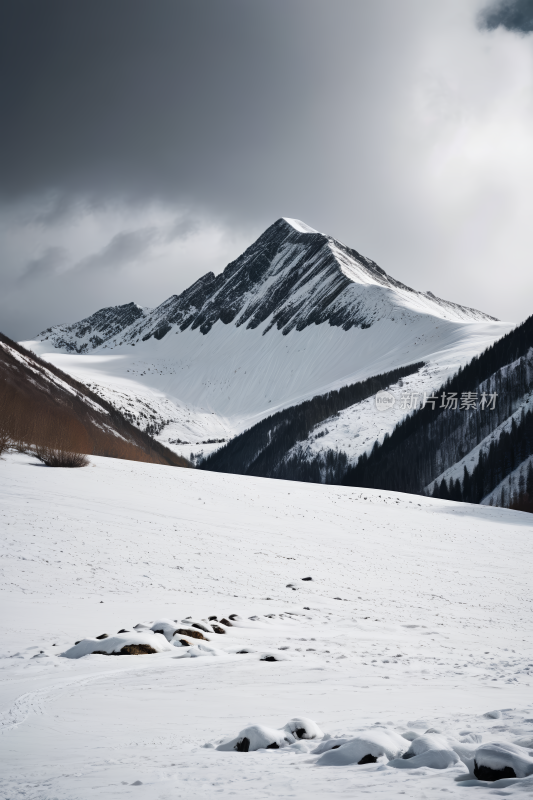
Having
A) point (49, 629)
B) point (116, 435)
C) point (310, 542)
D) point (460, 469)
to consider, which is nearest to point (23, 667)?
point (49, 629)

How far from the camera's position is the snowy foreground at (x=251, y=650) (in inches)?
193

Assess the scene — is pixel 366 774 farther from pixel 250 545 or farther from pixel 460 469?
pixel 460 469

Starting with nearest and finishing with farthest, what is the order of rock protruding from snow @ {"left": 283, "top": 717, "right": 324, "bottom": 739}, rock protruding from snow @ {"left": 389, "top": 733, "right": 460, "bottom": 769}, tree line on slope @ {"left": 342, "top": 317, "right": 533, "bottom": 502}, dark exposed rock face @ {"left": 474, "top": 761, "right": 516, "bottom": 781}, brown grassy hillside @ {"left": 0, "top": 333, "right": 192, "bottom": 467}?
dark exposed rock face @ {"left": 474, "top": 761, "right": 516, "bottom": 781} → rock protruding from snow @ {"left": 389, "top": 733, "right": 460, "bottom": 769} → rock protruding from snow @ {"left": 283, "top": 717, "right": 324, "bottom": 739} → brown grassy hillside @ {"left": 0, "top": 333, "right": 192, "bottom": 467} → tree line on slope @ {"left": 342, "top": 317, "right": 533, "bottom": 502}

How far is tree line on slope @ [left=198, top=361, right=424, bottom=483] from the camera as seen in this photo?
145m

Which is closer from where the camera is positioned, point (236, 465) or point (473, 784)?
point (473, 784)

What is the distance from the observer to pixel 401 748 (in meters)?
5.28

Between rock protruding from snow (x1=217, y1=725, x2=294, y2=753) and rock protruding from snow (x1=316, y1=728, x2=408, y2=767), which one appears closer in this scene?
rock protruding from snow (x1=316, y1=728, x2=408, y2=767)

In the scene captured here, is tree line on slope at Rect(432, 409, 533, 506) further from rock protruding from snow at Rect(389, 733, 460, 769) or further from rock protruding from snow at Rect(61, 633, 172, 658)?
rock protruding from snow at Rect(389, 733, 460, 769)

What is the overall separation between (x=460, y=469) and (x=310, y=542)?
9412 cm

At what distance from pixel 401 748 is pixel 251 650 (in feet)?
22.6

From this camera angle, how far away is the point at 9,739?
5.99 metres

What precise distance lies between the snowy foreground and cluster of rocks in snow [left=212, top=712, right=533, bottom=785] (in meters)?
0.02

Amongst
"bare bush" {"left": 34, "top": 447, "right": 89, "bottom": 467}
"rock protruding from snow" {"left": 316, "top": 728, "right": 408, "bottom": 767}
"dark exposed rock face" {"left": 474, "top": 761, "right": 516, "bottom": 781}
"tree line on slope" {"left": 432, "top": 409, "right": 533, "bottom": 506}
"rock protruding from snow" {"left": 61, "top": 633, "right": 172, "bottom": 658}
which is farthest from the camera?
"tree line on slope" {"left": 432, "top": 409, "right": 533, "bottom": 506}

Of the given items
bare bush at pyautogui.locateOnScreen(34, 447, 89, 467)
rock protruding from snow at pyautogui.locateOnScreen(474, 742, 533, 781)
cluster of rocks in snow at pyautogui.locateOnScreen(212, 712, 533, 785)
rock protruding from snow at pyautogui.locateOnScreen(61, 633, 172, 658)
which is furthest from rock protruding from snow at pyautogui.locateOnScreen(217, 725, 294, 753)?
bare bush at pyautogui.locateOnScreen(34, 447, 89, 467)
